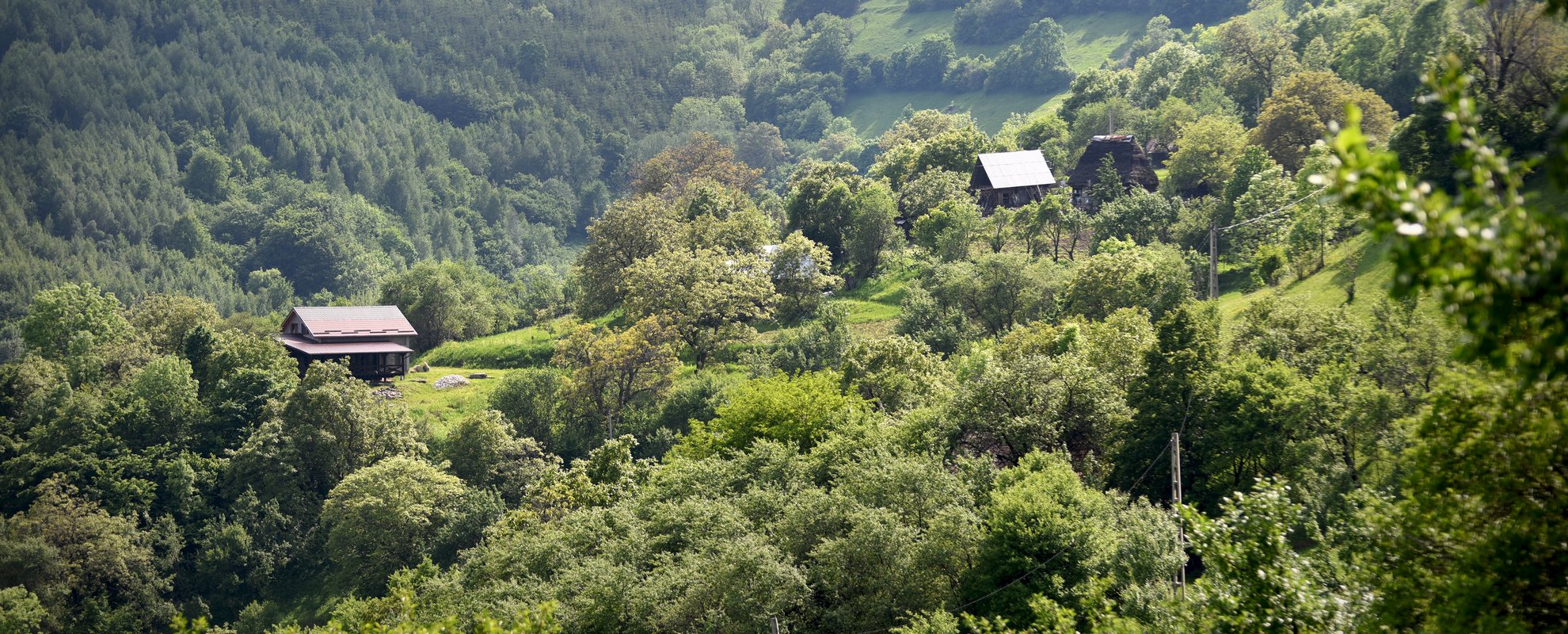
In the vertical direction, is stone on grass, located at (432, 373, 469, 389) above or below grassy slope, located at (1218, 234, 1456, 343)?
below

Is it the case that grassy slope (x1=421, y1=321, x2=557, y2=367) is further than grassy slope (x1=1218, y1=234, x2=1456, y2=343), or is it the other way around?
grassy slope (x1=421, y1=321, x2=557, y2=367)

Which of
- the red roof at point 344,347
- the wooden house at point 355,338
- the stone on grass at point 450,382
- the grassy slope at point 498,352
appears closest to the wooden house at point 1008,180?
the grassy slope at point 498,352

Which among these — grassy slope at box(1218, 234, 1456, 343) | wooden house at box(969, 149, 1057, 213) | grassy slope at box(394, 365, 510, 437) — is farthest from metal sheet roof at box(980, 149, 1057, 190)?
grassy slope at box(394, 365, 510, 437)

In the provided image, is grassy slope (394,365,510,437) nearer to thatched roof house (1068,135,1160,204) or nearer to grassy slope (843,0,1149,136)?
thatched roof house (1068,135,1160,204)

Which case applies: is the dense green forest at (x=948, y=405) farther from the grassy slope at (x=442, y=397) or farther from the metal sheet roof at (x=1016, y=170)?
the metal sheet roof at (x=1016, y=170)

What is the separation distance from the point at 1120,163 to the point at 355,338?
5438 cm

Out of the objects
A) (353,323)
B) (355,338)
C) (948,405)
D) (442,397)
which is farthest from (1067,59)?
(948,405)

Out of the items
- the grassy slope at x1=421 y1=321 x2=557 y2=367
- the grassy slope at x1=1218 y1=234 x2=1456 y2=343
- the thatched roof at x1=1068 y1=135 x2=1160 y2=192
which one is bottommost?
the grassy slope at x1=421 y1=321 x2=557 y2=367

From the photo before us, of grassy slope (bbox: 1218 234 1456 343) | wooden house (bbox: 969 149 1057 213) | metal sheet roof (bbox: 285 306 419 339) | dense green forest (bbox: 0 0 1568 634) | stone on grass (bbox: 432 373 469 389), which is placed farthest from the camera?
wooden house (bbox: 969 149 1057 213)

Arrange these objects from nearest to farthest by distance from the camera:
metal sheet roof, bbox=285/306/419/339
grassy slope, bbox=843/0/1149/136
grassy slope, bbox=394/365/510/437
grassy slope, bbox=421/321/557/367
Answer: grassy slope, bbox=394/365/510/437, metal sheet roof, bbox=285/306/419/339, grassy slope, bbox=421/321/557/367, grassy slope, bbox=843/0/1149/136

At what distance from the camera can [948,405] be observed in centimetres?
4594

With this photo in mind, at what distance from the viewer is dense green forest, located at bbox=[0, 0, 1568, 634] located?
17234 mm

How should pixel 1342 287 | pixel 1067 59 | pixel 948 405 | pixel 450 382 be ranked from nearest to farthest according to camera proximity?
pixel 948 405 → pixel 1342 287 → pixel 450 382 → pixel 1067 59

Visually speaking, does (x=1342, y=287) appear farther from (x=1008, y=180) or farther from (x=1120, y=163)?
(x=1008, y=180)
